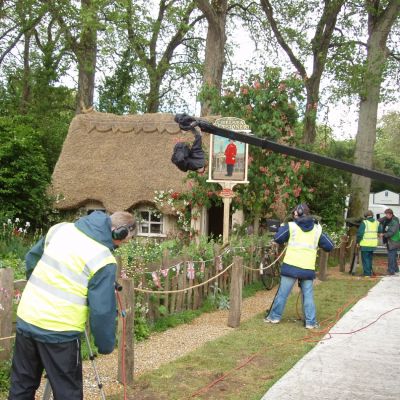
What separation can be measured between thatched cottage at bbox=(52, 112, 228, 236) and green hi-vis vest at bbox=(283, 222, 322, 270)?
22.1 feet

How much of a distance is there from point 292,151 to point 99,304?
1599 millimetres

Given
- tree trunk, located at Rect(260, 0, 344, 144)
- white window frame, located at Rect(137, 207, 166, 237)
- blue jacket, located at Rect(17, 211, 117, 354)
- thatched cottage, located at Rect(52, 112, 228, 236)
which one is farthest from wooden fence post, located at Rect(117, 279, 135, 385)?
tree trunk, located at Rect(260, 0, 344, 144)

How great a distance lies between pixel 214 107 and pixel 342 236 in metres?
6.57

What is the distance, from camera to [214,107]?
545 inches

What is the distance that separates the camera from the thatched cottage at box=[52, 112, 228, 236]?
Result: 54.5 feet

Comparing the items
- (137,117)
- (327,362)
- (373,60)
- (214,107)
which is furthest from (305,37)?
(327,362)

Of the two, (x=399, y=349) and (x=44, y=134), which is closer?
(x=399, y=349)

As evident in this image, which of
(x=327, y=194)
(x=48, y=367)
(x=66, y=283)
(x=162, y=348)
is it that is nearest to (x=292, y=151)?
(x=66, y=283)

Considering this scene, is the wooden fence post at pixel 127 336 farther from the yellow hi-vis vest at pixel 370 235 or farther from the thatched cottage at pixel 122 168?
the yellow hi-vis vest at pixel 370 235

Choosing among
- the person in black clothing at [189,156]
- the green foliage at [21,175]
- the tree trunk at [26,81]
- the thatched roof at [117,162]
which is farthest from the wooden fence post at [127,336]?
the tree trunk at [26,81]

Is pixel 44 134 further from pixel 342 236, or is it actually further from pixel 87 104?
pixel 342 236

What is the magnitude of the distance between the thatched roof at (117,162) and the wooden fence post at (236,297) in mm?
7549

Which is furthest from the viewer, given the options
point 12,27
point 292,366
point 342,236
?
point 12,27

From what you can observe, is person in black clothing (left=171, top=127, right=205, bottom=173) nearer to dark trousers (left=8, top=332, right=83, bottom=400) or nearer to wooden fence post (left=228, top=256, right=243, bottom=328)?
dark trousers (left=8, top=332, right=83, bottom=400)
